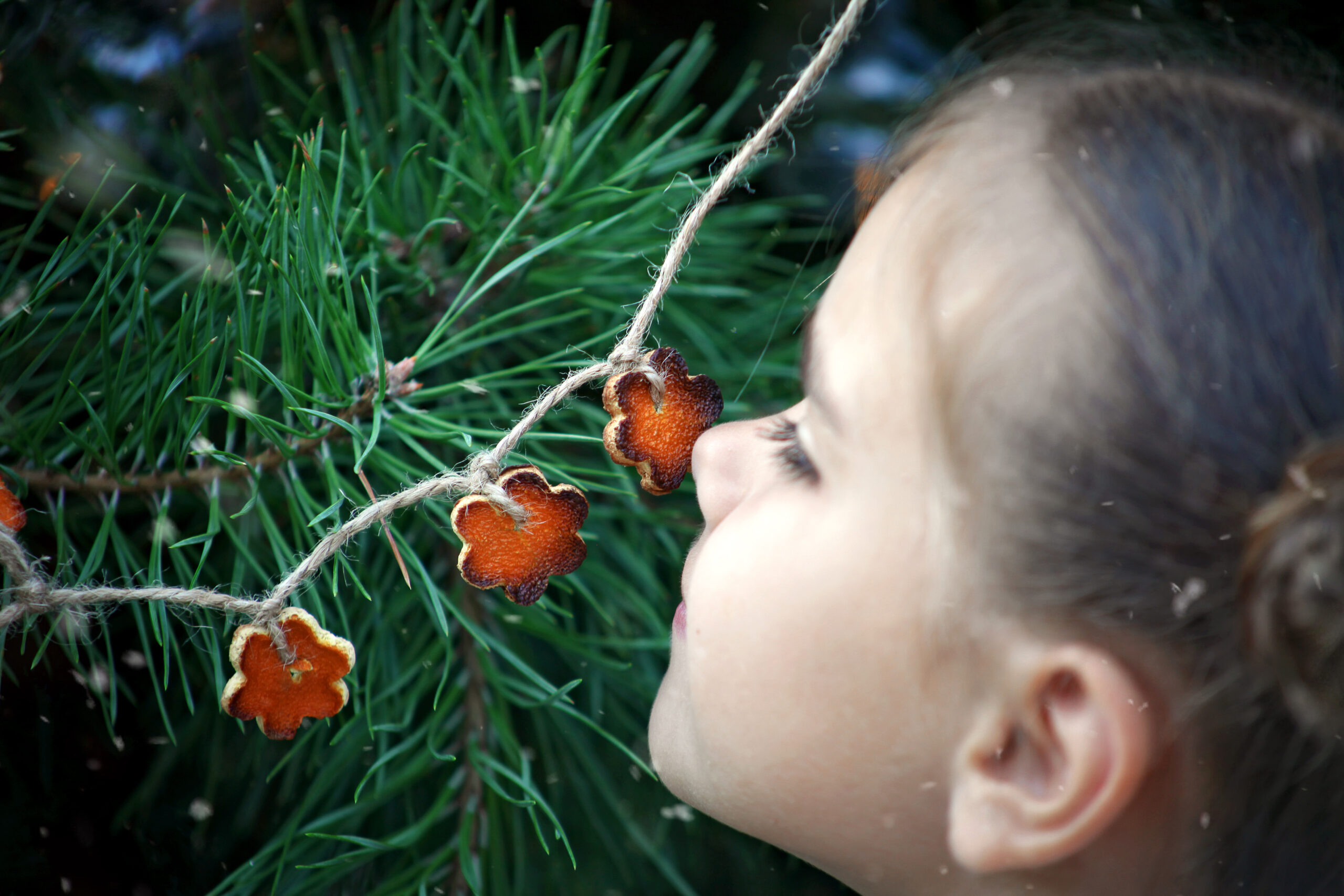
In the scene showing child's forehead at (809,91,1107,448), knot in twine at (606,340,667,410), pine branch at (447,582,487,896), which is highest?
child's forehead at (809,91,1107,448)

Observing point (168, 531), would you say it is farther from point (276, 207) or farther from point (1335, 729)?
point (1335, 729)

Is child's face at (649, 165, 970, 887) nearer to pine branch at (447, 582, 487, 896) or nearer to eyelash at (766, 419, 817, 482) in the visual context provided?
eyelash at (766, 419, 817, 482)

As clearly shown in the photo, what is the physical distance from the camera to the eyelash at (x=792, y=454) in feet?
1.16

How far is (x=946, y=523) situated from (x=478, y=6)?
34 centimetres

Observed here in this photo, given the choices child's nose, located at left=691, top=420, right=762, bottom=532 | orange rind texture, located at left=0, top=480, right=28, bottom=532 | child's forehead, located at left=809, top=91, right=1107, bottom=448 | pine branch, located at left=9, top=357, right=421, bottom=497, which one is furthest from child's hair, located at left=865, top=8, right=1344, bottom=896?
orange rind texture, located at left=0, top=480, right=28, bottom=532

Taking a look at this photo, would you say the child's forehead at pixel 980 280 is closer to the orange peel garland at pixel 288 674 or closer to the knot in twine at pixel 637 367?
the knot in twine at pixel 637 367

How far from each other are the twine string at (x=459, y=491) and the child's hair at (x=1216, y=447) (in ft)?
0.32

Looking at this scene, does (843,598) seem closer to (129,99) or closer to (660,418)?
(660,418)

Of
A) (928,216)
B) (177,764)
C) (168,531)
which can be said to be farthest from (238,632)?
(928,216)

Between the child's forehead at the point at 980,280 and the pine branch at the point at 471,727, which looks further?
the pine branch at the point at 471,727

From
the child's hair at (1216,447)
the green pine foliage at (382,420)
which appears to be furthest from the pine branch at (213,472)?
the child's hair at (1216,447)

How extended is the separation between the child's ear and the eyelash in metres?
0.10

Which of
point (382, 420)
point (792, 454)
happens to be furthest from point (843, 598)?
point (382, 420)

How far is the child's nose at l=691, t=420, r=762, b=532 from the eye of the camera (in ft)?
1.25
